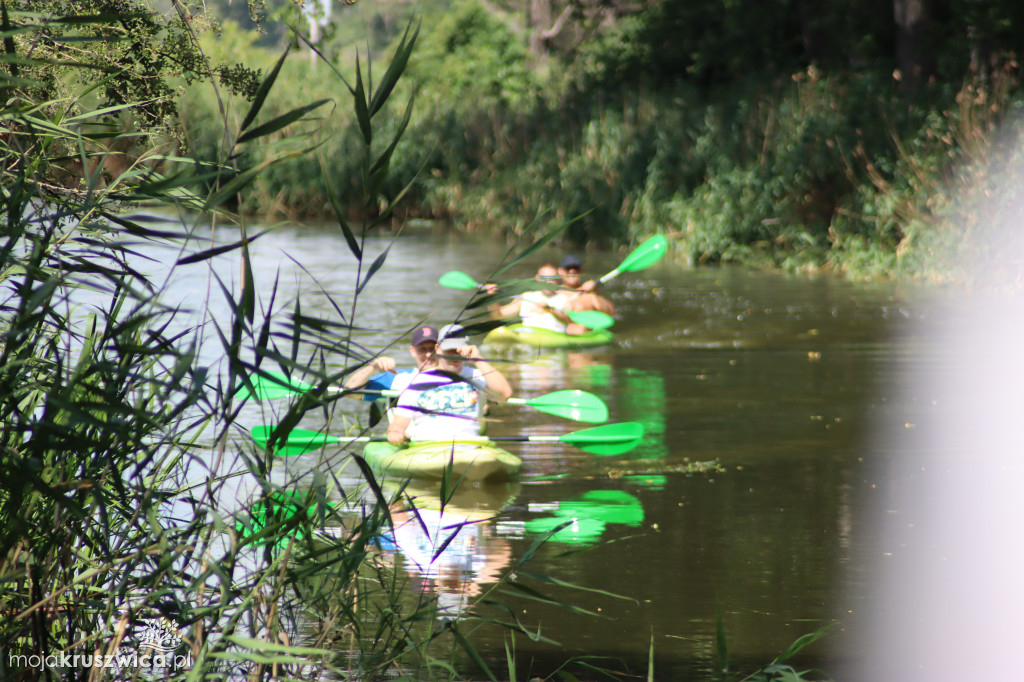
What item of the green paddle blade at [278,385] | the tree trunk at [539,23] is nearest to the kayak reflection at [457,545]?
the green paddle blade at [278,385]

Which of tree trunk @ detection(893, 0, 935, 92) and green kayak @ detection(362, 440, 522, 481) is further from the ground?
tree trunk @ detection(893, 0, 935, 92)

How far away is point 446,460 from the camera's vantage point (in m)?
5.99

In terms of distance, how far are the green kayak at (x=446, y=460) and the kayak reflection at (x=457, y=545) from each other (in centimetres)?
10

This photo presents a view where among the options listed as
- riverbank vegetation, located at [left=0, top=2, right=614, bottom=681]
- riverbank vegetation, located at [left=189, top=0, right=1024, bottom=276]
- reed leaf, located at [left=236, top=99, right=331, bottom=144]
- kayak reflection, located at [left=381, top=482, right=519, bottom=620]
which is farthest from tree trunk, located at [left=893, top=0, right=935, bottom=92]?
reed leaf, located at [left=236, top=99, right=331, bottom=144]

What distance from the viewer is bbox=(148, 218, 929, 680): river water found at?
174 inches

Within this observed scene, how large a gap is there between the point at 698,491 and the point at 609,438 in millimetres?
681

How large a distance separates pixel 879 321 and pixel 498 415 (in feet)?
18.1

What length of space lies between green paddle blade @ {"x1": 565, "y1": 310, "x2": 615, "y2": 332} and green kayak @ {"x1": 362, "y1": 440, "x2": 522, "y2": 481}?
4.86 metres

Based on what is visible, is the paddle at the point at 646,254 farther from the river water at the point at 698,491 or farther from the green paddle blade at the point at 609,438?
the green paddle blade at the point at 609,438

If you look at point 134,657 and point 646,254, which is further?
point 646,254

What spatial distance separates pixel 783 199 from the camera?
17188mm

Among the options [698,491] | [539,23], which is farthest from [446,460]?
[539,23]

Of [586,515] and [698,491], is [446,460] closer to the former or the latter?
[586,515]

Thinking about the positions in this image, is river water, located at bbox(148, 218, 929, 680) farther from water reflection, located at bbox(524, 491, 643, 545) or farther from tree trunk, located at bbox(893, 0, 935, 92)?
tree trunk, located at bbox(893, 0, 935, 92)
